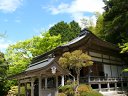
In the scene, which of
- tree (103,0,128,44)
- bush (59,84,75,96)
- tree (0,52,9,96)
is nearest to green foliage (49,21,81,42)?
tree (0,52,9,96)

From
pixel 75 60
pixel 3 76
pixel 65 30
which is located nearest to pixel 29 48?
pixel 3 76

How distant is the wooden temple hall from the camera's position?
58.6 feet

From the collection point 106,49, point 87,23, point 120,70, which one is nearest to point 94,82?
point 106,49

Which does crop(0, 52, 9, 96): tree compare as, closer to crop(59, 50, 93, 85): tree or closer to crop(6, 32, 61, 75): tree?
crop(6, 32, 61, 75): tree

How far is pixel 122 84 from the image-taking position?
79.9 ft

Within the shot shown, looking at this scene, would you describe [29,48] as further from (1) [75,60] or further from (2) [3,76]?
(1) [75,60]

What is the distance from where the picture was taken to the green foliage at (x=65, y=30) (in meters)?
45.1

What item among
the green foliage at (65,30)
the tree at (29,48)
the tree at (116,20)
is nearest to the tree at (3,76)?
the tree at (29,48)

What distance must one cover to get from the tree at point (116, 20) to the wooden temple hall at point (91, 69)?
3042 mm

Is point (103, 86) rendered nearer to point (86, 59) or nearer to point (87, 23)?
point (86, 59)

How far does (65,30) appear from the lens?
46094 millimetres

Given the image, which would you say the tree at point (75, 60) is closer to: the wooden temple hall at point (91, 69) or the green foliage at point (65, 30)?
the wooden temple hall at point (91, 69)

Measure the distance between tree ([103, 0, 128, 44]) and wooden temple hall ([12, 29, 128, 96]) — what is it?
120 inches

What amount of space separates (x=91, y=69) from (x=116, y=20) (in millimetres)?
7924
